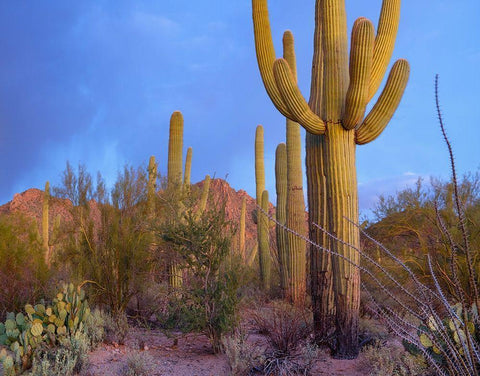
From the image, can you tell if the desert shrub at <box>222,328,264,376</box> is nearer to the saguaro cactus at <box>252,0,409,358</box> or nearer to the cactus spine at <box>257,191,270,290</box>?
the saguaro cactus at <box>252,0,409,358</box>

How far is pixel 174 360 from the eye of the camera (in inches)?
303

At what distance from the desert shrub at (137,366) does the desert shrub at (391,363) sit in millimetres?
3166

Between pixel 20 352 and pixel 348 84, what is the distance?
7.07 m

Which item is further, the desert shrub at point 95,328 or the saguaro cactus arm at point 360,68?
the desert shrub at point 95,328

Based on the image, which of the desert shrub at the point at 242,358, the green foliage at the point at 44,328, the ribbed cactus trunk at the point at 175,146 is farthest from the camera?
the ribbed cactus trunk at the point at 175,146

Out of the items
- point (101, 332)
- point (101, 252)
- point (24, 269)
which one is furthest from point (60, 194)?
point (101, 332)

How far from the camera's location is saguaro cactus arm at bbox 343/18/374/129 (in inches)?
308

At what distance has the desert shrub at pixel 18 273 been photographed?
9727 millimetres

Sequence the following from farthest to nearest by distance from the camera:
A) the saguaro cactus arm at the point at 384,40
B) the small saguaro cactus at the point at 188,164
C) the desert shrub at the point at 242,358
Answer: the small saguaro cactus at the point at 188,164 → the saguaro cactus arm at the point at 384,40 → the desert shrub at the point at 242,358

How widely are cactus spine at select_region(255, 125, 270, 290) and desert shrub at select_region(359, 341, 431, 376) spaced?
662 cm

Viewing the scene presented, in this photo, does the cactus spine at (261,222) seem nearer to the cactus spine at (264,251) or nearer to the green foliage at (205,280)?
the cactus spine at (264,251)

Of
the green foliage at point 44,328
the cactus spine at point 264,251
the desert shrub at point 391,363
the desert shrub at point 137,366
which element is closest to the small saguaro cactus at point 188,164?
the cactus spine at point 264,251

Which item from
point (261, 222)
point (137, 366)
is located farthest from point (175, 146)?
point (137, 366)

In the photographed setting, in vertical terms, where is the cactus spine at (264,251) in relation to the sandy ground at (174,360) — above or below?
above
